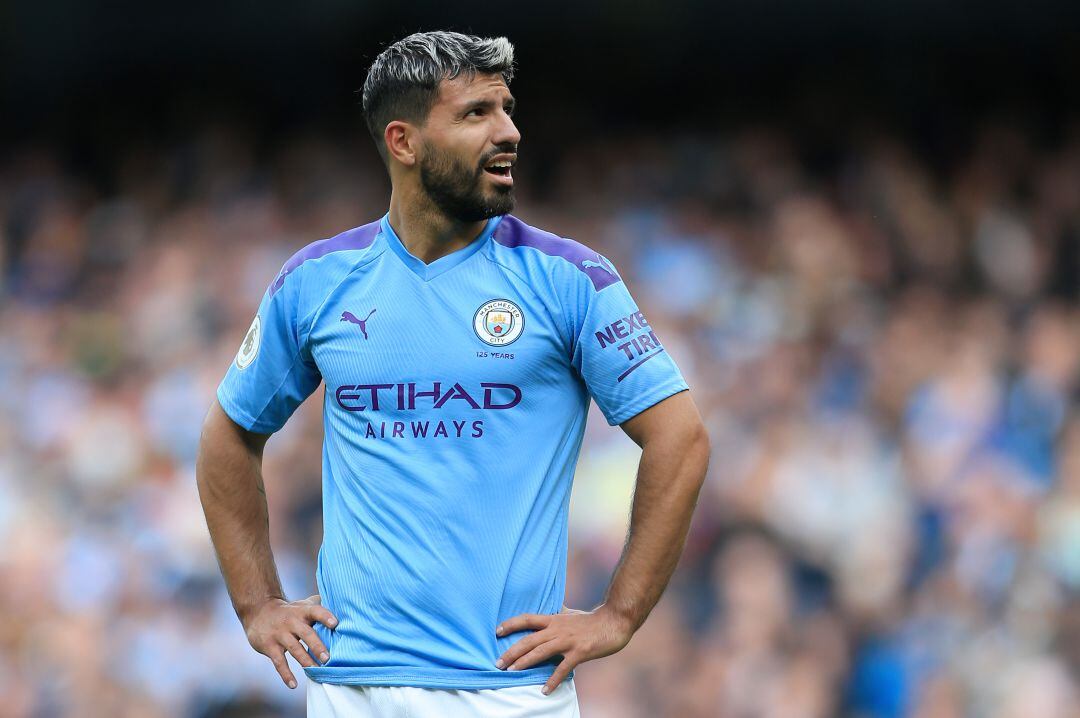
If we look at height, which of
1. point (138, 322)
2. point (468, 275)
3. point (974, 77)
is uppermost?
point (974, 77)

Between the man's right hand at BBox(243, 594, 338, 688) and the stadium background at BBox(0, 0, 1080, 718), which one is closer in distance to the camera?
the man's right hand at BBox(243, 594, 338, 688)

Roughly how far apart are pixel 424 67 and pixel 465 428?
2.72 ft

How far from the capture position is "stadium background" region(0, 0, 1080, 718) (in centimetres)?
748

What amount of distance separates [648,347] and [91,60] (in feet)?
32.8

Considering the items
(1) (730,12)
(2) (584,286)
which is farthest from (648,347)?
(1) (730,12)

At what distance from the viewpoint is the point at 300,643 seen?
345 cm

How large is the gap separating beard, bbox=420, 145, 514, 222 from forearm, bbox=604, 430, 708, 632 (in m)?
0.65

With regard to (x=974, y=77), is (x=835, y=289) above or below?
below

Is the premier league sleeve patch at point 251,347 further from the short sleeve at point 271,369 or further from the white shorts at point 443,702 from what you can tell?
the white shorts at point 443,702

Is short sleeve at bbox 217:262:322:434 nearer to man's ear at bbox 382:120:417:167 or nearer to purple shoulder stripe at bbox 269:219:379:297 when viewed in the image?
purple shoulder stripe at bbox 269:219:379:297

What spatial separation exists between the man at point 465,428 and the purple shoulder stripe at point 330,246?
0.03m

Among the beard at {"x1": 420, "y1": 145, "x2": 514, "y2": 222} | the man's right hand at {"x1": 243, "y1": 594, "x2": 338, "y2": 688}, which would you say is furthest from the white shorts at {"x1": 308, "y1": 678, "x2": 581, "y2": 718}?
the beard at {"x1": 420, "y1": 145, "x2": 514, "y2": 222}

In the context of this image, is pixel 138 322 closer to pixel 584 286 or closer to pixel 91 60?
pixel 91 60

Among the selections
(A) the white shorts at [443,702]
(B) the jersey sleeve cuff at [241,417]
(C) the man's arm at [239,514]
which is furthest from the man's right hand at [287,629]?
(B) the jersey sleeve cuff at [241,417]
